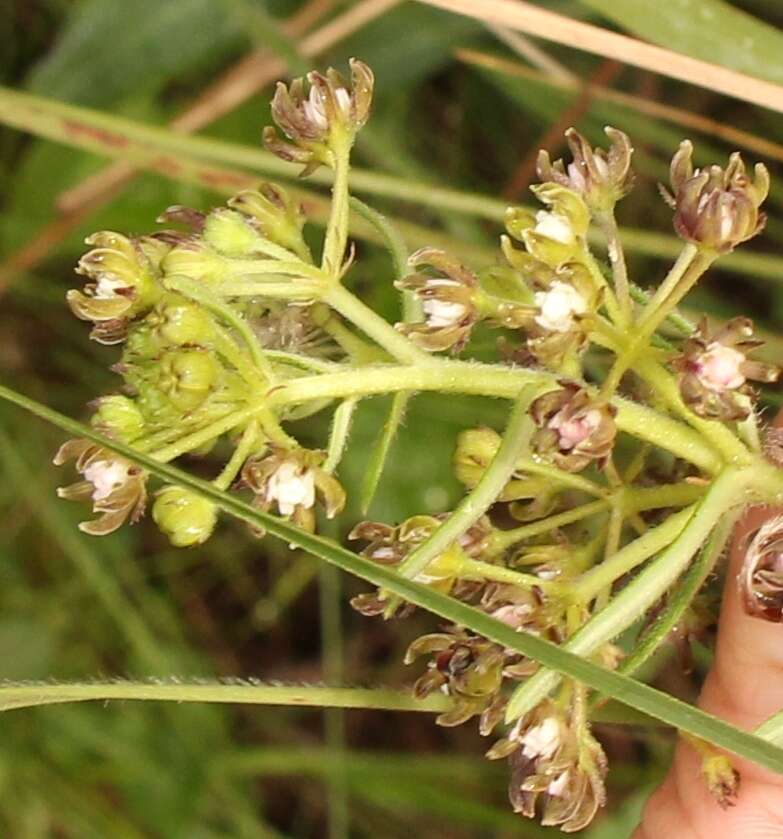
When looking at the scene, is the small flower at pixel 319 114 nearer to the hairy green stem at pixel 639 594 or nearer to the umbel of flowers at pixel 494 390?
the umbel of flowers at pixel 494 390

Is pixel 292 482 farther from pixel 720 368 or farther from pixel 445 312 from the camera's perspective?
pixel 720 368

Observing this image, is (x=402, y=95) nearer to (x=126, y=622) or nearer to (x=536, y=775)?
(x=126, y=622)

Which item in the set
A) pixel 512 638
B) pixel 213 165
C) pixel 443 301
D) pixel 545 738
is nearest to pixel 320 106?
pixel 443 301

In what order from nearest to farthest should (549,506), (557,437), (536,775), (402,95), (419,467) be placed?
(557,437), (536,775), (549,506), (419,467), (402,95)

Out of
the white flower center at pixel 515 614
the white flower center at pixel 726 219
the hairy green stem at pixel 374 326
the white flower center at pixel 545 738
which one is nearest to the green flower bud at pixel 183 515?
the hairy green stem at pixel 374 326

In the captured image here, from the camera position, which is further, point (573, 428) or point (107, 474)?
point (107, 474)

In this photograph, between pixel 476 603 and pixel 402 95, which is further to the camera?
pixel 402 95

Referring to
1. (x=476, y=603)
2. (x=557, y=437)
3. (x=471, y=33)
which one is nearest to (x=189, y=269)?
(x=557, y=437)
